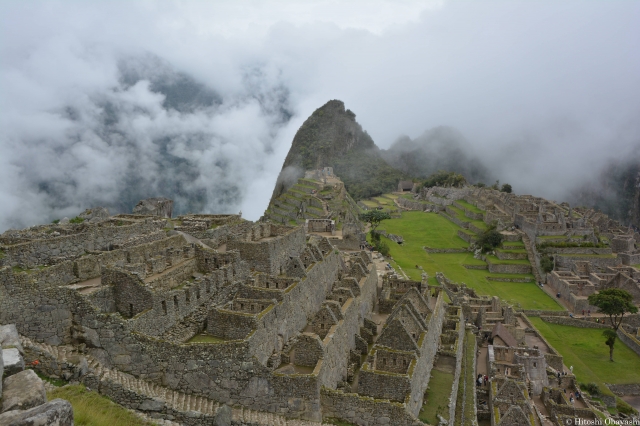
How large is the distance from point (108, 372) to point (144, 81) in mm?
33098

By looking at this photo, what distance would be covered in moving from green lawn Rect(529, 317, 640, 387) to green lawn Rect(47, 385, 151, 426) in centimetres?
3146

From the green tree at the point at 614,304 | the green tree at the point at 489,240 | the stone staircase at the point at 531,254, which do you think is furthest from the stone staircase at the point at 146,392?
the green tree at the point at 489,240

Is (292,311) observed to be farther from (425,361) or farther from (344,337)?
(425,361)

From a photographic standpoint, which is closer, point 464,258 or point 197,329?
point 197,329

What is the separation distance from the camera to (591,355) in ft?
119

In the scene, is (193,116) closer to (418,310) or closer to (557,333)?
(418,310)

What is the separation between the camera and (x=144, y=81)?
39.2m

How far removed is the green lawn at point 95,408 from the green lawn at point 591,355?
31.5 metres

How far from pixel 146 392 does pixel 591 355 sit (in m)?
36.7

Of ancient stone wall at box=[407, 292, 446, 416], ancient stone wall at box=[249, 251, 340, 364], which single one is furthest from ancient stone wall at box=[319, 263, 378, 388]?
ancient stone wall at box=[407, 292, 446, 416]

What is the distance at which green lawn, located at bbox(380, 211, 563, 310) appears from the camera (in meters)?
46.9

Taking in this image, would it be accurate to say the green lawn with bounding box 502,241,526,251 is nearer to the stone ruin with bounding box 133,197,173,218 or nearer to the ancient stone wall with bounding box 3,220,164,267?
the stone ruin with bounding box 133,197,173,218

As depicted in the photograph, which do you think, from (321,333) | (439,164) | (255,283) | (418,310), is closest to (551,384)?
(418,310)

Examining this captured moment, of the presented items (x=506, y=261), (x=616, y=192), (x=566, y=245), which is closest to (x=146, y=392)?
(x=506, y=261)
